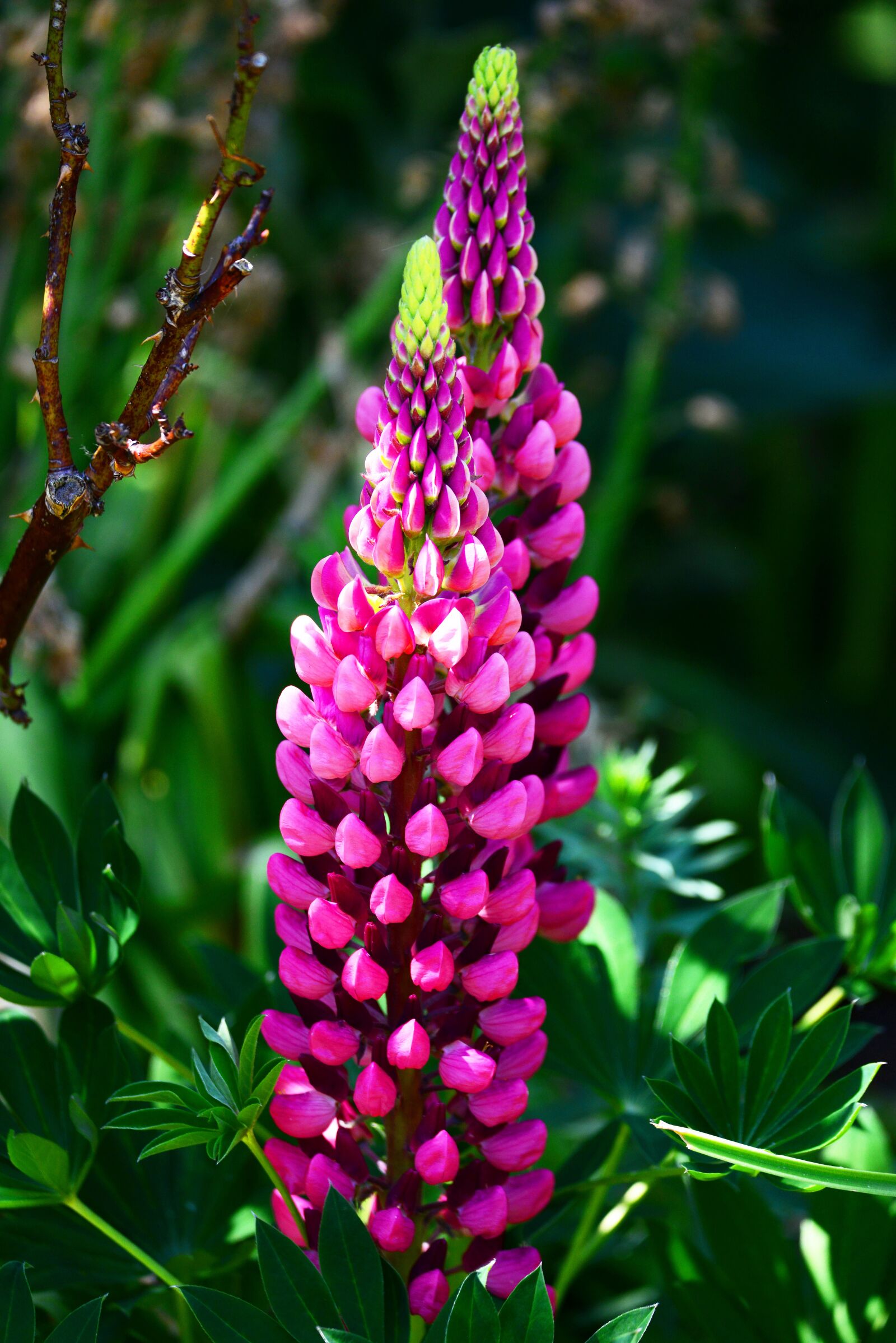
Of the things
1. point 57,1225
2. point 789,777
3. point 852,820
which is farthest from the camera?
point 789,777

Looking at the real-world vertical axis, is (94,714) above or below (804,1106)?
above

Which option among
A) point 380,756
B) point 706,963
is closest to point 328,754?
point 380,756

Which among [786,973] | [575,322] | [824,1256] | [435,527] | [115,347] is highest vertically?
[575,322]

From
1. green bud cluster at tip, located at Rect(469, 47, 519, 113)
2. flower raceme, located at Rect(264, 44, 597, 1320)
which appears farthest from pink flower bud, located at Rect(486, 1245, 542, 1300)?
green bud cluster at tip, located at Rect(469, 47, 519, 113)

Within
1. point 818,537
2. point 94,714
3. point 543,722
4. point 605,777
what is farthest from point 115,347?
point 818,537

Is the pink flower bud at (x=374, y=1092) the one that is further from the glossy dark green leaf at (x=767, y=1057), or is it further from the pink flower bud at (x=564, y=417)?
the pink flower bud at (x=564, y=417)

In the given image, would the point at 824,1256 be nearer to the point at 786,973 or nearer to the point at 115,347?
the point at 786,973
